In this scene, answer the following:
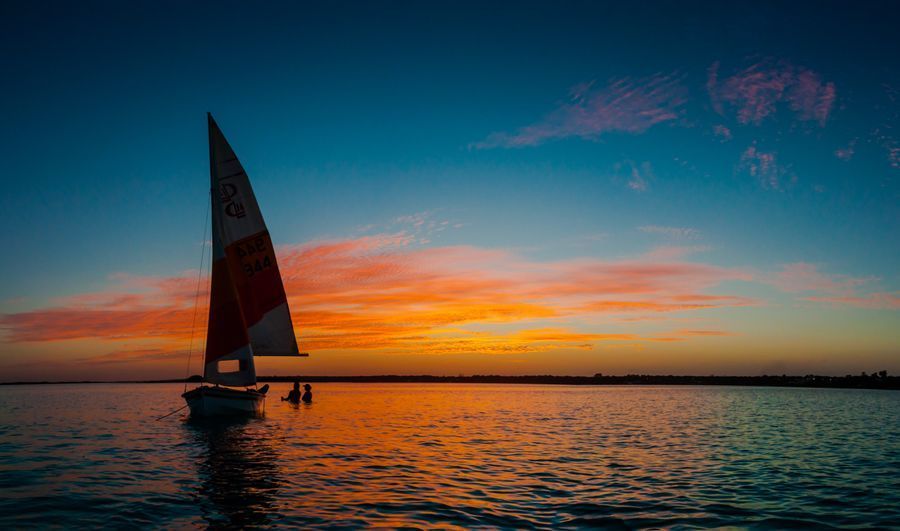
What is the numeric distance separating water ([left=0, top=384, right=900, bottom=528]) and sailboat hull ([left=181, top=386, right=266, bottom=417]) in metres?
1.13

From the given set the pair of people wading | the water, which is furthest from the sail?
the pair of people wading

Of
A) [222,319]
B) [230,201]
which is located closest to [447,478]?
[222,319]

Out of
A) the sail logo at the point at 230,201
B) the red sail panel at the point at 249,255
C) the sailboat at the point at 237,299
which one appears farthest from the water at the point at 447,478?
the sail logo at the point at 230,201

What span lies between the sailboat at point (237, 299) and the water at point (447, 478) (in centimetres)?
261

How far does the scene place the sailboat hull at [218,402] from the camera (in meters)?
37.2

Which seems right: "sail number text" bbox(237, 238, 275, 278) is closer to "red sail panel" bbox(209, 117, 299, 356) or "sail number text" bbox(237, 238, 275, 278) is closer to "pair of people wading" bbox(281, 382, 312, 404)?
"red sail panel" bbox(209, 117, 299, 356)

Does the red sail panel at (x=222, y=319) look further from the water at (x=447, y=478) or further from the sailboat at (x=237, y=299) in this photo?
the water at (x=447, y=478)

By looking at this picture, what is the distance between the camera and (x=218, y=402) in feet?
124

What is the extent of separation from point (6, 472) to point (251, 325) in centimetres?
2185

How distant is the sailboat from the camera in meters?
37.7

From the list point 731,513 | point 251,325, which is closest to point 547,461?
point 731,513

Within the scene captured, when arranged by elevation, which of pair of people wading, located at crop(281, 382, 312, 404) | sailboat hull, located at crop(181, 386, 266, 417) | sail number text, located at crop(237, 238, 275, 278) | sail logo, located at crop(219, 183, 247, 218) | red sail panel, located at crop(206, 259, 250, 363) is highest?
sail logo, located at crop(219, 183, 247, 218)

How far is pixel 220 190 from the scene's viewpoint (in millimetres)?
39656

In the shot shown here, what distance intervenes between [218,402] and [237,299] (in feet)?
22.3
